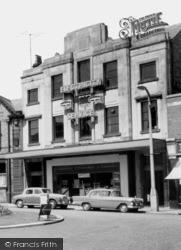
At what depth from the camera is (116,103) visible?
106 ft

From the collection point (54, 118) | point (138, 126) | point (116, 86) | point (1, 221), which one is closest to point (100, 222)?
point (1, 221)

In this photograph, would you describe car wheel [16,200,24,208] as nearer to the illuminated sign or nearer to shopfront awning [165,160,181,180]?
the illuminated sign

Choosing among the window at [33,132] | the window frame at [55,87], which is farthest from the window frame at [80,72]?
the window at [33,132]

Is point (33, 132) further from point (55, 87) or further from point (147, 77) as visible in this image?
point (147, 77)

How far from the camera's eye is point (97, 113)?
Answer: 33.1m

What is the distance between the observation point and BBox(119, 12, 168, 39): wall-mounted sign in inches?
1235

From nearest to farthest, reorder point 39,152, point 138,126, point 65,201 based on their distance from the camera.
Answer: point 65,201, point 138,126, point 39,152

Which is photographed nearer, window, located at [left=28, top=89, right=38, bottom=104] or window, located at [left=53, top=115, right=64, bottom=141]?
window, located at [left=53, top=115, right=64, bottom=141]

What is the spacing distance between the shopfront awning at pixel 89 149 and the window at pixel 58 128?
1629 millimetres

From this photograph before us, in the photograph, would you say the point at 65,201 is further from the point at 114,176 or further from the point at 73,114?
the point at 73,114

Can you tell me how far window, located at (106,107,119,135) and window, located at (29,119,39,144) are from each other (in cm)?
757

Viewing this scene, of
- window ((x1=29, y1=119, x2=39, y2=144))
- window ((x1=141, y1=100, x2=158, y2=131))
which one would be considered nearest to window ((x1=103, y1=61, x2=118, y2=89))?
window ((x1=141, y1=100, x2=158, y2=131))

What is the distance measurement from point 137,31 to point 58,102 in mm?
8975

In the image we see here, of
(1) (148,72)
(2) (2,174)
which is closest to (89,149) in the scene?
(1) (148,72)
